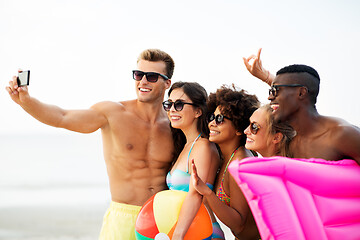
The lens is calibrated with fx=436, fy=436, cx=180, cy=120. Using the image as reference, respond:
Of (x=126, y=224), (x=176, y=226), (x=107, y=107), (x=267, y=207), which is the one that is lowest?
(x=126, y=224)

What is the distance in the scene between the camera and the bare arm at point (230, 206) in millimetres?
3553

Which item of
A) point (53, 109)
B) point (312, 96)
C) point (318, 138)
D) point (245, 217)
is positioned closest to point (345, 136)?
point (318, 138)

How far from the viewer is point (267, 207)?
124 inches

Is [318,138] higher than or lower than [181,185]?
higher

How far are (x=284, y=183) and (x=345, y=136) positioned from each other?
608 mm

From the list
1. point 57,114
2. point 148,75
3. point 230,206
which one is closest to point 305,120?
point 230,206

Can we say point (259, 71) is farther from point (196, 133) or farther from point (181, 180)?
point (181, 180)

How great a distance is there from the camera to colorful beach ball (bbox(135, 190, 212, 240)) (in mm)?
3682

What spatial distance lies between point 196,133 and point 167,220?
39.1 inches

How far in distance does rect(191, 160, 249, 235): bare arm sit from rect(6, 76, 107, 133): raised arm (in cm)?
162

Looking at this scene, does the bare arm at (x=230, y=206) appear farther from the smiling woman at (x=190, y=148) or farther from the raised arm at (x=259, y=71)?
the raised arm at (x=259, y=71)

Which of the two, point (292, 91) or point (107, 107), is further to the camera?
point (107, 107)

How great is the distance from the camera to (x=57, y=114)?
14.4 feet

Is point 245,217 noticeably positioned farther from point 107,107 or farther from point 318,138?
point 107,107
